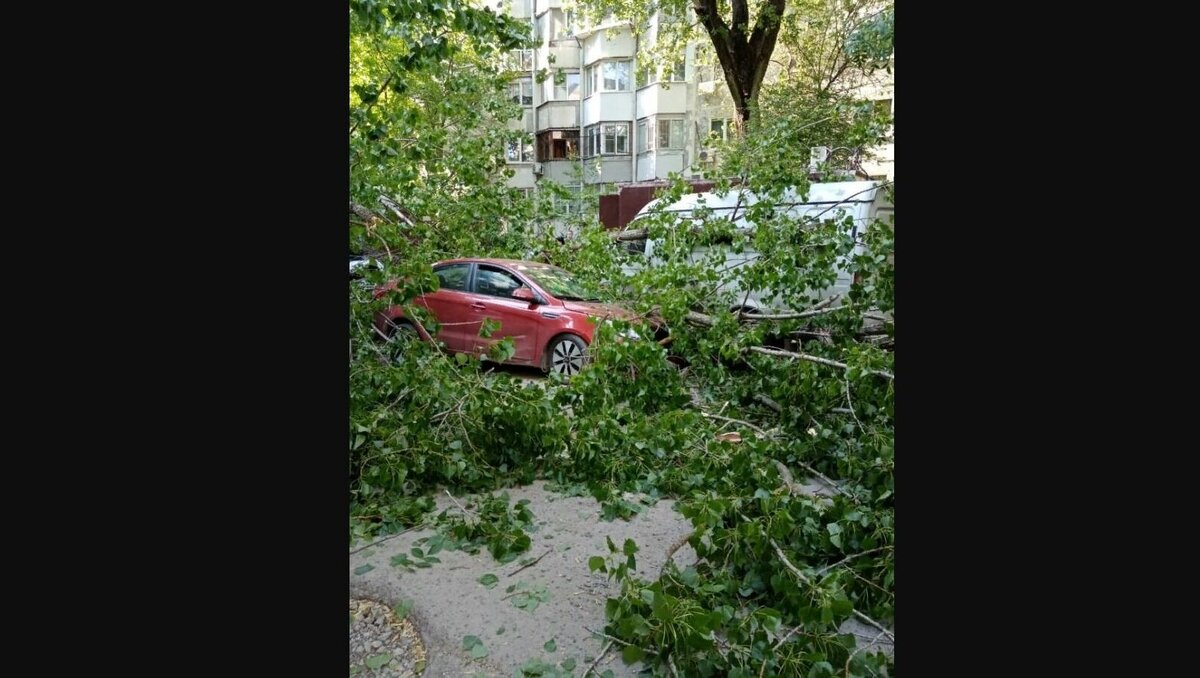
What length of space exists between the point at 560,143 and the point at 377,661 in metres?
36.4

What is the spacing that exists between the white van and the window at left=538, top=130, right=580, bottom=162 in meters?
30.0

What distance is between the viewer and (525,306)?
9.14m

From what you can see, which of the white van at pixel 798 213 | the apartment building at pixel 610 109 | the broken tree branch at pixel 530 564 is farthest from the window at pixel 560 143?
the broken tree branch at pixel 530 564

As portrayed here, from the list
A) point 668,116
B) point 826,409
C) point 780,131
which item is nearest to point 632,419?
point 826,409

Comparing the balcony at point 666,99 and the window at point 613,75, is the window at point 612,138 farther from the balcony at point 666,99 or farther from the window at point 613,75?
the balcony at point 666,99

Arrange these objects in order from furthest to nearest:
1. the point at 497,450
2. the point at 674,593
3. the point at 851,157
Result: the point at 851,157 → the point at 497,450 → the point at 674,593

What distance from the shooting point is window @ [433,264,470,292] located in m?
9.31

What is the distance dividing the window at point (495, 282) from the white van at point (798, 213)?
1.59 m

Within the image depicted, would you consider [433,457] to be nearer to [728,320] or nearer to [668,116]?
[728,320]

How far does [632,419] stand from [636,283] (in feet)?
5.51

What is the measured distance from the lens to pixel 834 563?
381cm

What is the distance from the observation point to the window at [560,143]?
1478 inches

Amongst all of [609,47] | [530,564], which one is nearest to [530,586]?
[530,564]

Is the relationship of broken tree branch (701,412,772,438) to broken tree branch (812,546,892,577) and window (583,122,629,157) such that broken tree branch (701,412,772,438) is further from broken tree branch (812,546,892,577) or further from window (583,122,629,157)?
window (583,122,629,157)
